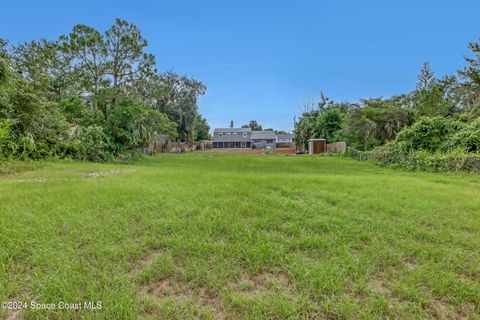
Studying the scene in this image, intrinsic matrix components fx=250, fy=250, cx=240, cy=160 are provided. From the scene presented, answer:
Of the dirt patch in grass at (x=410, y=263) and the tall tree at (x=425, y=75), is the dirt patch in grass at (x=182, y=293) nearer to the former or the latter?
the dirt patch in grass at (x=410, y=263)

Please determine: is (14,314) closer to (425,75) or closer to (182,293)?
(182,293)

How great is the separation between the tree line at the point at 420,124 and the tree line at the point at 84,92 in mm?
14711

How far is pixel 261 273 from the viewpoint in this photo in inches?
87.5

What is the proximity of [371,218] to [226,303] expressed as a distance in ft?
7.87

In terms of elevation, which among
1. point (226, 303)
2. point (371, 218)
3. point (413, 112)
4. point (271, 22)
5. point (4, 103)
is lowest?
point (226, 303)

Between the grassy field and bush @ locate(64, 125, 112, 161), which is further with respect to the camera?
bush @ locate(64, 125, 112, 161)

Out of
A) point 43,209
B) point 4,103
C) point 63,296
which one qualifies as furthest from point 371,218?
point 4,103

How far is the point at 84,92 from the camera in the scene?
704 inches

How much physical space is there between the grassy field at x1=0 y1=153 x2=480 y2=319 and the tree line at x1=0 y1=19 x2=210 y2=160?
8389mm

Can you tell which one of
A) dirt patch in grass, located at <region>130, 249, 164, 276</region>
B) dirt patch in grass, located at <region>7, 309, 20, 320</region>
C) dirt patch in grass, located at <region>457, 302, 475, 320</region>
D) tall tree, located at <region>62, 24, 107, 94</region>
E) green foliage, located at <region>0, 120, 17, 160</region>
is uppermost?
tall tree, located at <region>62, 24, 107, 94</region>

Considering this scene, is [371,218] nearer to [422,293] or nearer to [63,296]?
[422,293]

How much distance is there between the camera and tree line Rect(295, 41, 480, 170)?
10188mm

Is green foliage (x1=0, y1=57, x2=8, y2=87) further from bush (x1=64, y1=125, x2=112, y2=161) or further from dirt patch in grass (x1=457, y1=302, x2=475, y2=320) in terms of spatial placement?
dirt patch in grass (x1=457, y1=302, x2=475, y2=320)

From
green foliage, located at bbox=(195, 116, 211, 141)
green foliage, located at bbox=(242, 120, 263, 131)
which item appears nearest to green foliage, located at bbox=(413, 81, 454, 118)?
green foliage, located at bbox=(195, 116, 211, 141)
